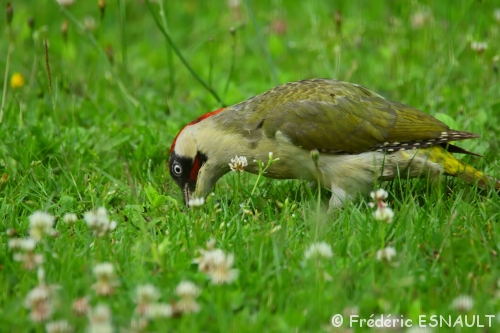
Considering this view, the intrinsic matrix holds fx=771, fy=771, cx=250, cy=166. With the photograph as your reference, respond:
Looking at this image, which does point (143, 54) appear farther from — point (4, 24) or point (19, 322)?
point (19, 322)

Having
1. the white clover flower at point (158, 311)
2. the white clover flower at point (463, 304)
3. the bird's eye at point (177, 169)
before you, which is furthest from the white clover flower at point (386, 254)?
the bird's eye at point (177, 169)

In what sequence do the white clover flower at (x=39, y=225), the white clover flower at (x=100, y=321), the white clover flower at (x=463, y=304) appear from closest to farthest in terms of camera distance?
the white clover flower at (x=100, y=321), the white clover flower at (x=463, y=304), the white clover flower at (x=39, y=225)

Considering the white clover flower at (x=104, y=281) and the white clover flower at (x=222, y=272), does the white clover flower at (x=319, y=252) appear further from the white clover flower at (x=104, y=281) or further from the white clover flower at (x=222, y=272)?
the white clover flower at (x=104, y=281)

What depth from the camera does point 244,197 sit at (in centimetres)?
520

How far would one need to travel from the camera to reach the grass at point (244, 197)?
348 centimetres

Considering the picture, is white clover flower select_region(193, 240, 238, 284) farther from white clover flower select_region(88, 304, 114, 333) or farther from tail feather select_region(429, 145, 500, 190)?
tail feather select_region(429, 145, 500, 190)

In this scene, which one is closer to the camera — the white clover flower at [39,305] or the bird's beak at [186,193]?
the white clover flower at [39,305]

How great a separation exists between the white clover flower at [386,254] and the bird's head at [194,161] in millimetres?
1888

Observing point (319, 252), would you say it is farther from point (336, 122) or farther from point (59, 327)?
point (336, 122)

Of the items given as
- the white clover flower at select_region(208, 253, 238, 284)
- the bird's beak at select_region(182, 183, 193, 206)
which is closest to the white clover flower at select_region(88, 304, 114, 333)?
the white clover flower at select_region(208, 253, 238, 284)

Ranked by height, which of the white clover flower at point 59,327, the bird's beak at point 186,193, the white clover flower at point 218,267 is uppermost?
the white clover flower at point 59,327

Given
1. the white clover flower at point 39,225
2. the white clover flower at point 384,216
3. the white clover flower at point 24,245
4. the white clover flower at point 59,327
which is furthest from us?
the white clover flower at point 384,216

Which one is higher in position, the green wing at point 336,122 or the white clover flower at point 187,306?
the white clover flower at point 187,306

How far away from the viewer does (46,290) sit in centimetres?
321
